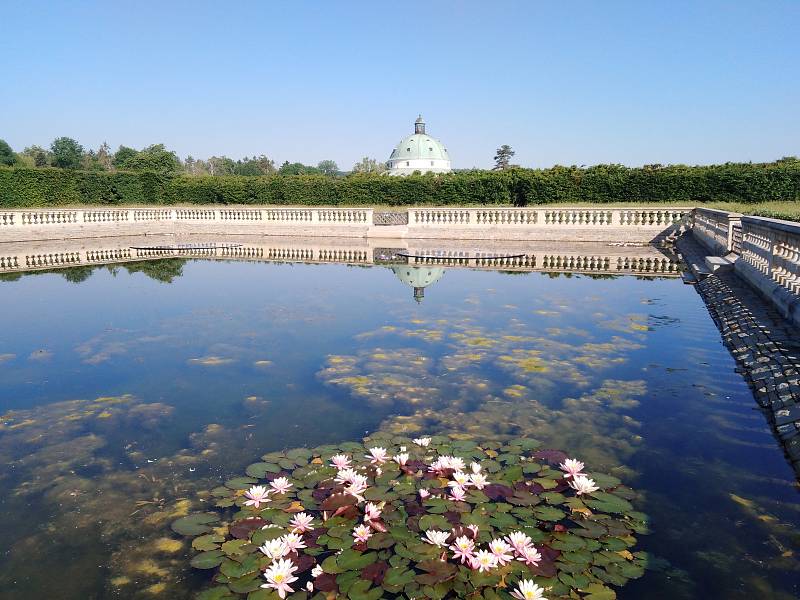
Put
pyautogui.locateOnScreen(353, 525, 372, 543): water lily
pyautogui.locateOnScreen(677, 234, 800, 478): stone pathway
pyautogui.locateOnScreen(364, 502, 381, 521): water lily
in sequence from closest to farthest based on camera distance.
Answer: pyautogui.locateOnScreen(353, 525, 372, 543): water lily → pyautogui.locateOnScreen(364, 502, 381, 521): water lily → pyautogui.locateOnScreen(677, 234, 800, 478): stone pathway

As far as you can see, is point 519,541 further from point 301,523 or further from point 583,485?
point 301,523

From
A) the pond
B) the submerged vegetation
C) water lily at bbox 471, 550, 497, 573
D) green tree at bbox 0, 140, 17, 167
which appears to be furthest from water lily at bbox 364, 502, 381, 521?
green tree at bbox 0, 140, 17, 167

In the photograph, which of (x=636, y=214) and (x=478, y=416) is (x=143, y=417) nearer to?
(x=478, y=416)

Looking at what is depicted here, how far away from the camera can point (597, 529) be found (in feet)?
12.5

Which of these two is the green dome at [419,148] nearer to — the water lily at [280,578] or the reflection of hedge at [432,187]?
the reflection of hedge at [432,187]

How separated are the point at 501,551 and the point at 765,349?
18.0 ft

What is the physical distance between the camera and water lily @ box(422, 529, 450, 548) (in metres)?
3.47

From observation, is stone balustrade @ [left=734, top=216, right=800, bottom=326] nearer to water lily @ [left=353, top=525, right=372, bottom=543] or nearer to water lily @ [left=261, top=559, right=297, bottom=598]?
water lily @ [left=353, top=525, right=372, bottom=543]

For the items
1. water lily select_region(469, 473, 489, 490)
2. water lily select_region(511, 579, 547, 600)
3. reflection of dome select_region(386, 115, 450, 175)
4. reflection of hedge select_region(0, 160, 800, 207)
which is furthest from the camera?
reflection of dome select_region(386, 115, 450, 175)

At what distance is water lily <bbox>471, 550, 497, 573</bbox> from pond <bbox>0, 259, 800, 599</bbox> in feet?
2.42

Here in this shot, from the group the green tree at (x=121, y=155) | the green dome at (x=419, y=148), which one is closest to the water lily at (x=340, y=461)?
the green dome at (x=419, y=148)

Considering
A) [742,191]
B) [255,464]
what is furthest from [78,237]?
[742,191]

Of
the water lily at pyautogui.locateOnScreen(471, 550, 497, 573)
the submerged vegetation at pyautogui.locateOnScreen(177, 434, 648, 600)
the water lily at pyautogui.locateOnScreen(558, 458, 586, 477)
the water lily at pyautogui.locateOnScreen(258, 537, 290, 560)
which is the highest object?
the water lily at pyautogui.locateOnScreen(558, 458, 586, 477)

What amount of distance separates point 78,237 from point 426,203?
2129 cm
